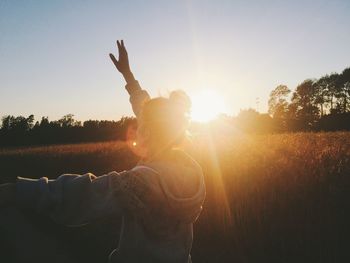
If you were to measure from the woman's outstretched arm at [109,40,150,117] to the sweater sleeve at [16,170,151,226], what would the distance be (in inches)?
50.2

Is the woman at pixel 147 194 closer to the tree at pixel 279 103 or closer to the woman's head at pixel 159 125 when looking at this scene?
the woman's head at pixel 159 125

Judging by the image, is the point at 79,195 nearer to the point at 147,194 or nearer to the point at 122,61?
the point at 147,194

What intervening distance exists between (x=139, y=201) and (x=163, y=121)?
1.53ft

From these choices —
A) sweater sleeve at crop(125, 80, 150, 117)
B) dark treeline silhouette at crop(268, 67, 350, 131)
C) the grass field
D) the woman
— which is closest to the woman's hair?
the woman

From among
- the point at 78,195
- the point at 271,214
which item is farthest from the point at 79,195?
the point at 271,214

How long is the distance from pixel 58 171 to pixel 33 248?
1305 centimetres

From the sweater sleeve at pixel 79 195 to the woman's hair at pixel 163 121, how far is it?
345mm

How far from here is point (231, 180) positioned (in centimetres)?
640

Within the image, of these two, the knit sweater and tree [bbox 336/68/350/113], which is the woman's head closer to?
the knit sweater

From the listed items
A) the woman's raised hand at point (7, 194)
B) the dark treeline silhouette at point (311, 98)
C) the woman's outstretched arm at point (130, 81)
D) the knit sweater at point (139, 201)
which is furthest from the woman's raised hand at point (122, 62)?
the dark treeline silhouette at point (311, 98)

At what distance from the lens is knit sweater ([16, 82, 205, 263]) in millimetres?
1070

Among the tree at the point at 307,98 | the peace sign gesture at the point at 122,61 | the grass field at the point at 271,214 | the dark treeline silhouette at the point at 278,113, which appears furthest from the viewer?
the tree at the point at 307,98

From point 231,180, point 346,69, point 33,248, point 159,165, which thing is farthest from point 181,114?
point 346,69

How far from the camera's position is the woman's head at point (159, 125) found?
1.57 m
